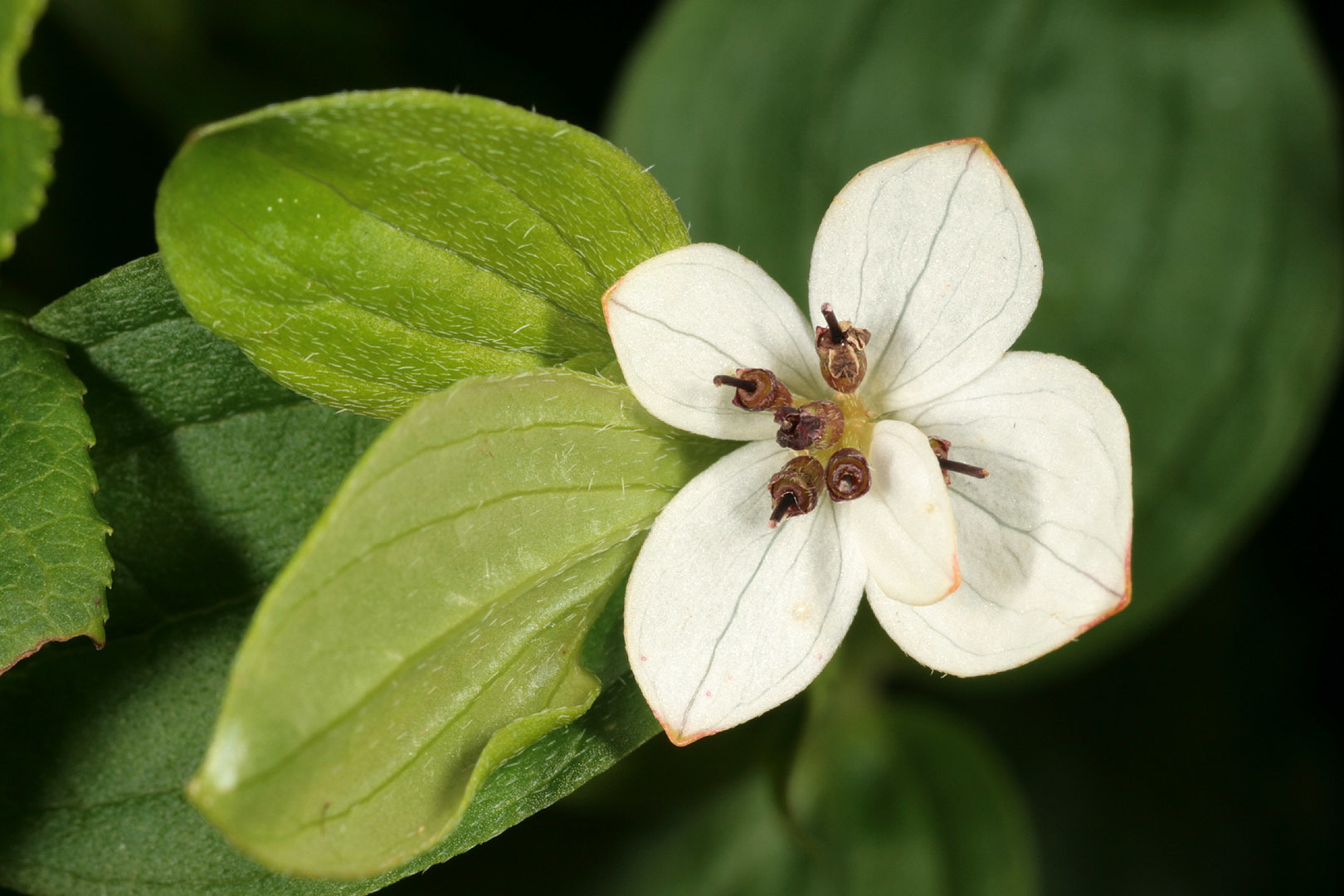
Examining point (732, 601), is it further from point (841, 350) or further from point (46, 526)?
point (46, 526)

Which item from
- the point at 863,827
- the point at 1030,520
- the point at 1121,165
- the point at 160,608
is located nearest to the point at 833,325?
the point at 1030,520

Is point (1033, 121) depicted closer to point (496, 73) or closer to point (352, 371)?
point (496, 73)

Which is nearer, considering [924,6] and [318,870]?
[318,870]

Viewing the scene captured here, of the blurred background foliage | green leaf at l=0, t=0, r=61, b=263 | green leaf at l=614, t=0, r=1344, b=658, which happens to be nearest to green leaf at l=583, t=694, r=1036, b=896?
the blurred background foliage

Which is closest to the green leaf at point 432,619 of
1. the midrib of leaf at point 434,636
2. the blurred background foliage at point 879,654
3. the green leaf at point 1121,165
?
the midrib of leaf at point 434,636

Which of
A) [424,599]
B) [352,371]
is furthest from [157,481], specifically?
[424,599]

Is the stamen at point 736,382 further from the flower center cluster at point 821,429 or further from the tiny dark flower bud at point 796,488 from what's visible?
the tiny dark flower bud at point 796,488

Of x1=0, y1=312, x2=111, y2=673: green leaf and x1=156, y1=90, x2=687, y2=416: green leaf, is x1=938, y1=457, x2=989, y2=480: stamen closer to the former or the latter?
x1=156, y1=90, x2=687, y2=416: green leaf
